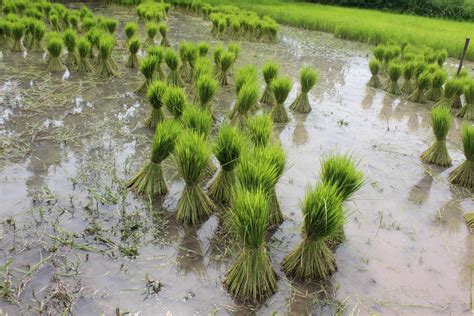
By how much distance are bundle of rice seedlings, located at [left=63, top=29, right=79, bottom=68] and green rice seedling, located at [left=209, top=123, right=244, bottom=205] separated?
4.87 metres

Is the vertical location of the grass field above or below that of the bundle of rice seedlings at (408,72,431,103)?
above

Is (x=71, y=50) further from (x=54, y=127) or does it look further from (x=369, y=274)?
(x=369, y=274)

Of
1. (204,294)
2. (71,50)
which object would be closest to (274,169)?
(204,294)

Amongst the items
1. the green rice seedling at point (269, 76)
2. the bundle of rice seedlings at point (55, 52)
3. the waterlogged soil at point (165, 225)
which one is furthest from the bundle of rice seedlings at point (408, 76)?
the bundle of rice seedlings at point (55, 52)

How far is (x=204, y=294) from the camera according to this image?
2.84 m

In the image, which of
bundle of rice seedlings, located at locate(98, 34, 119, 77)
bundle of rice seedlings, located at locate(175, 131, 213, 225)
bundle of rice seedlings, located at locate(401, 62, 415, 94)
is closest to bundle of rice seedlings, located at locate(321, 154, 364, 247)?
bundle of rice seedlings, located at locate(175, 131, 213, 225)

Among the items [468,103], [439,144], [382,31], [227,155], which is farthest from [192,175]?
[382,31]

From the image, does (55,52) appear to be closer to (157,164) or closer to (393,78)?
(157,164)

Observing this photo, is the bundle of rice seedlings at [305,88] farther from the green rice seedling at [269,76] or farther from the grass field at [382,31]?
the grass field at [382,31]

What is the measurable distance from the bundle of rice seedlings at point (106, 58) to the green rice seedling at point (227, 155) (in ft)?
13.8

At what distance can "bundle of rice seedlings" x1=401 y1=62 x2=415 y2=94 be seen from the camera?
25.8 ft

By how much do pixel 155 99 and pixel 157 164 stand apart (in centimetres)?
139

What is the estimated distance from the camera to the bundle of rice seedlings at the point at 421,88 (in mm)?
7383

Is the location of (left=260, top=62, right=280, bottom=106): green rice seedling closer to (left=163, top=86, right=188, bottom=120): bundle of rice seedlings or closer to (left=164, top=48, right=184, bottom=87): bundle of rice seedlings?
(left=164, top=48, right=184, bottom=87): bundle of rice seedlings
